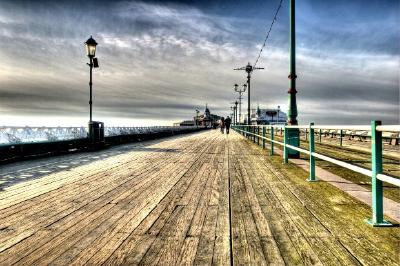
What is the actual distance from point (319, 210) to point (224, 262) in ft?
6.64

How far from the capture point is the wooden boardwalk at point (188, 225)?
101 inches

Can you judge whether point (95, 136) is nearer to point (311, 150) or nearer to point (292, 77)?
point (292, 77)

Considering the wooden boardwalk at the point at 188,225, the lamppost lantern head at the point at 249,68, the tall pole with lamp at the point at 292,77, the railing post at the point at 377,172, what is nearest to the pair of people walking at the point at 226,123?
the lamppost lantern head at the point at 249,68

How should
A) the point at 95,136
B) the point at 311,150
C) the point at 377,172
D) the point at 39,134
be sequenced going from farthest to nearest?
the point at 39,134 < the point at 95,136 < the point at 311,150 < the point at 377,172

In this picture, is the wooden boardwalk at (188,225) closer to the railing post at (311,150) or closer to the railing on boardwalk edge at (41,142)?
the railing post at (311,150)

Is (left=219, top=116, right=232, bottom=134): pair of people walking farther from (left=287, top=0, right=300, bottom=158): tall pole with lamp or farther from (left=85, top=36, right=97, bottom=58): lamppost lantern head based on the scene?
(left=287, top=0, right=300, bottom=158): tall pole with lamp

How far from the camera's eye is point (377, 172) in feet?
10.6

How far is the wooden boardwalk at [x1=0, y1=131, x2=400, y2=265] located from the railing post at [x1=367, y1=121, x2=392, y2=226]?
0.15 meters

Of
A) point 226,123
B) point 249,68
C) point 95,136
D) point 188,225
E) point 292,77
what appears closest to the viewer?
point 188,225

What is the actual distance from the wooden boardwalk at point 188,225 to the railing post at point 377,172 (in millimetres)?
149

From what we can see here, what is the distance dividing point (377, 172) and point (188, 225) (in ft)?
6.93

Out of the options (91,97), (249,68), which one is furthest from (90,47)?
(249,68)

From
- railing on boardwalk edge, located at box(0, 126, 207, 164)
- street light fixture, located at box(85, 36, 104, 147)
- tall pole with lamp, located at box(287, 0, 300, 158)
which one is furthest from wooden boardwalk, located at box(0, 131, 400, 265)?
street light fixture, located at box(85, 36, 104, 147)

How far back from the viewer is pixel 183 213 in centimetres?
383
